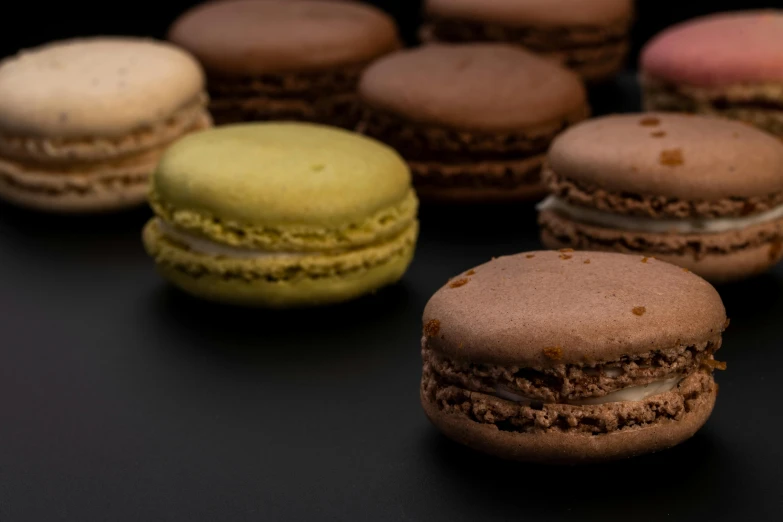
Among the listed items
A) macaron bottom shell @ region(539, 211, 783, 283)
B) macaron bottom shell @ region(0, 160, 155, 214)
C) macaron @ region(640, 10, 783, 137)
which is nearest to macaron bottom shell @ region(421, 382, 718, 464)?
macaron bottom shell @ region(539, 211, 783, 283)

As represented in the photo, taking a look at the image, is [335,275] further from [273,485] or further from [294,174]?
[273,485]

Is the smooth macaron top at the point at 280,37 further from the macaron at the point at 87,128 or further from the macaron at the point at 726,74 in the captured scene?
the macaron at the point at 726,74

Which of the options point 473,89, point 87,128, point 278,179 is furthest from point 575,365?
point 87,128

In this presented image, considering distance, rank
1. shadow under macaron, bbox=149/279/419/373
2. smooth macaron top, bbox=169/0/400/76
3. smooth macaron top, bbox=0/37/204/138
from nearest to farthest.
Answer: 1. shadow under macaron, bbox=149/279/419/373
2. smooth macaron top, bbox=0/37/204/138
3. smooth macaron top, bbox=169/0/400/76

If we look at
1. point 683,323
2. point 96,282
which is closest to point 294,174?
point 96,282

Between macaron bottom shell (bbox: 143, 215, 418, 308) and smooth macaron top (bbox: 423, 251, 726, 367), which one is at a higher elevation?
smooth macaron top (bbox: 423, 251, 726, 367)

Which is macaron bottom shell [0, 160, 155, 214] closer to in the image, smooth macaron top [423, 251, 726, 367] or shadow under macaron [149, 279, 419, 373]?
shadow under macaron [149, 279, 419, 373]

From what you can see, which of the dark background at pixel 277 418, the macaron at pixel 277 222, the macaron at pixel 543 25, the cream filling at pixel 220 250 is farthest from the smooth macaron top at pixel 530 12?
the cream filling at pixel 220 250
